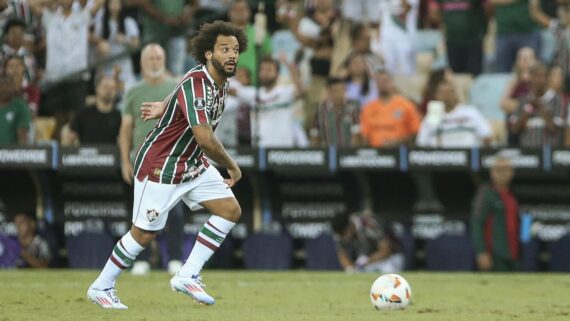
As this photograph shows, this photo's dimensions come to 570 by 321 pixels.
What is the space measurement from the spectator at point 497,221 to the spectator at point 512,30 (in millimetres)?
2300

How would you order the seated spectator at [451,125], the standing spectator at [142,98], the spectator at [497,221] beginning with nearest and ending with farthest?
the standing spectator at [142,98], the spectator at [497,221], the seated spectator at [451,125]

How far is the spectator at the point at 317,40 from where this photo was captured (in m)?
16.0

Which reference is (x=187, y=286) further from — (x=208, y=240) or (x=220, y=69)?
(x=220, y=69)

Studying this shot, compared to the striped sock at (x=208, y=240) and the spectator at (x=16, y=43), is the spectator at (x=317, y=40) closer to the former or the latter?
the spectator at (x=16, y=43)

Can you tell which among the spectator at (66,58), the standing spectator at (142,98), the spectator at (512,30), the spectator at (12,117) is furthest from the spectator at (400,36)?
the standing spectator at (142,98)

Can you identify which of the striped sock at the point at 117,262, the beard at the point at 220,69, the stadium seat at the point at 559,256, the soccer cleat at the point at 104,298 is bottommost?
the stadium seat at the point at 559,256

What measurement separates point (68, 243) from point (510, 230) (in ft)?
18.3

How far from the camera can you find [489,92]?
52.3 ft

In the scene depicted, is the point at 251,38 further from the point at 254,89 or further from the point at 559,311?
the point at 559,311

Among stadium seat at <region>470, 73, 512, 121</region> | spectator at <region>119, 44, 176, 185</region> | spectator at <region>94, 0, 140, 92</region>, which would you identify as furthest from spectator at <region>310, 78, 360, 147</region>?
spectator at <region>119, 44, 176, 185</region>

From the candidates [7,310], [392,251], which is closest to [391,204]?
[392,251]

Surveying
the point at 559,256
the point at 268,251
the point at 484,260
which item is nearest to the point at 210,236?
the point at 484,260

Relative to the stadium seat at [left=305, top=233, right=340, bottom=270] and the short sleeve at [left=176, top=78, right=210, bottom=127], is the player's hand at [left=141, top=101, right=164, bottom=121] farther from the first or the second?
the stadium seat at [left=305, top=233, right=340, bottom=270]

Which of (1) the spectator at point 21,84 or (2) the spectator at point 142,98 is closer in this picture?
(2) the spectator at point 142,98
